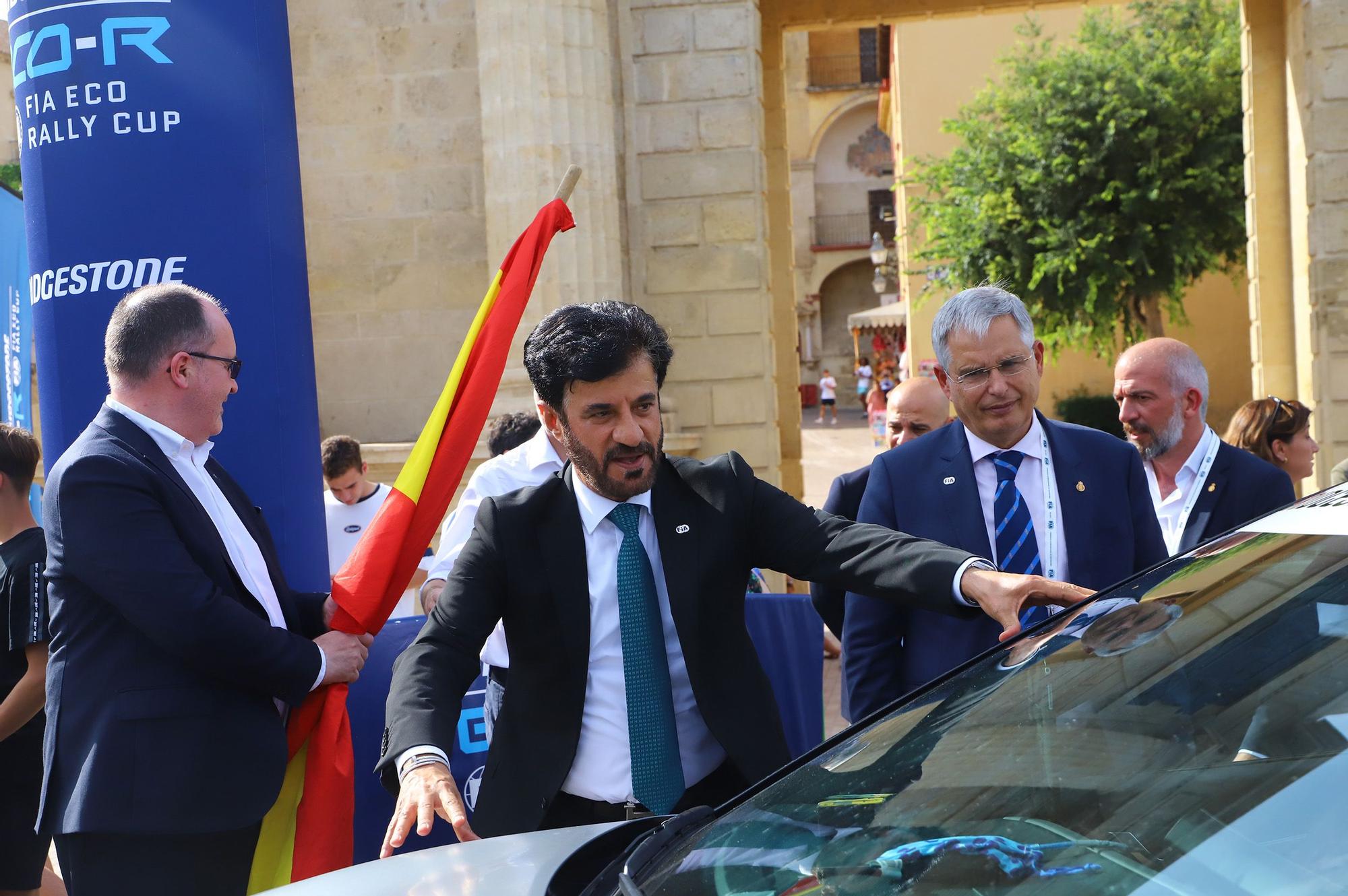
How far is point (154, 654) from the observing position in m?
2.95

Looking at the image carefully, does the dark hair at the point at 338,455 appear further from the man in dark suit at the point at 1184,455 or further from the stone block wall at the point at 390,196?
the stone block wall at the point at 390,196

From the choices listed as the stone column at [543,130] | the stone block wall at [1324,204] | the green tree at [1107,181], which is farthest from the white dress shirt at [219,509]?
the green tree at [1107,181]

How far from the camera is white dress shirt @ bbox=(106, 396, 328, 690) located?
308 centimetres

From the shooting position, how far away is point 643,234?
37.0 ft

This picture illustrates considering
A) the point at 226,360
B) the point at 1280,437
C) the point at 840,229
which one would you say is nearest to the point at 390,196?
the point at 1280,437

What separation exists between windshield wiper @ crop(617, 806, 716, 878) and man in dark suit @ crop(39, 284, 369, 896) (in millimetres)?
1185

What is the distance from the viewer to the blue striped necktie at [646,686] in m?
2.67

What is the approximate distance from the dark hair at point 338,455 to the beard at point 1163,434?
3.86m

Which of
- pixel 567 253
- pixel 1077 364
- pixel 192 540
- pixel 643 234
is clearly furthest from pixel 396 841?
pixel 1077 364

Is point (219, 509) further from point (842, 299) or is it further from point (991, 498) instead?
point (842, 299)

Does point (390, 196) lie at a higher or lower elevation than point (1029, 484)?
higher

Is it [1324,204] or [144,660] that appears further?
[1324,204]

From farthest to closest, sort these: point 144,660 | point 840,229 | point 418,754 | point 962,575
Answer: point 840,229, point 144,660, point 962,575, point 418,754

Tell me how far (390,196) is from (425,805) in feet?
30.0
